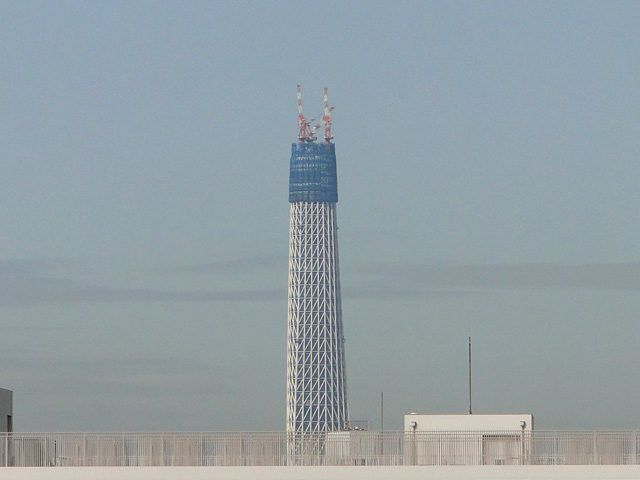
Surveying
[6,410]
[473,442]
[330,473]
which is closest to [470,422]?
[473,442]

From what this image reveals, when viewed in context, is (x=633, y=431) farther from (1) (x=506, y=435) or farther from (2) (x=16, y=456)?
(2) (x=16, y=456)

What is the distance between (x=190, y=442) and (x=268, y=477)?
4.04 metres

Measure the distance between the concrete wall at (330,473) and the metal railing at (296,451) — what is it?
1.88ft

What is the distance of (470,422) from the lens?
84.3 m

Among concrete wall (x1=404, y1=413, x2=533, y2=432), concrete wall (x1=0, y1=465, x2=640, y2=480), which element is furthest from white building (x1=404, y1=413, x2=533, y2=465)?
concrete wall (x1=0, y1=465, x2=640, y2=480)

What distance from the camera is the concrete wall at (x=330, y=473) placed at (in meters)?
68.8

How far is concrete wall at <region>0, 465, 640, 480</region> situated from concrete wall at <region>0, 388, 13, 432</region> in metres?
12.2

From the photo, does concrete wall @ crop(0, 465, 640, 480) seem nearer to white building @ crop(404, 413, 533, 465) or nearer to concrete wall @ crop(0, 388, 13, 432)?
white building @ crop(404, 413, 533, 465)

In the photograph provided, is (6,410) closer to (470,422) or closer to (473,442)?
(470,422)

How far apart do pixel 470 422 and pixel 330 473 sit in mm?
16507

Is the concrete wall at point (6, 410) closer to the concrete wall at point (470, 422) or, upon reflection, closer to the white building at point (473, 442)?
the concrete wall at point (470, 422)

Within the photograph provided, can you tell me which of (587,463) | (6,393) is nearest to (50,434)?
(6,393)

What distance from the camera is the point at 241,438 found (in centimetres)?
7012

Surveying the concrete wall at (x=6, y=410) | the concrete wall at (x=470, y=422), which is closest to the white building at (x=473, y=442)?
the concrete wall at (x=470, y=422)
